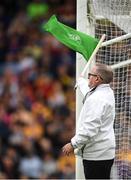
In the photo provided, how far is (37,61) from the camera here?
15.5 metres

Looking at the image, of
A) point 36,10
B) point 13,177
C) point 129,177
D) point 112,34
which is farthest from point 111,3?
point 36,10

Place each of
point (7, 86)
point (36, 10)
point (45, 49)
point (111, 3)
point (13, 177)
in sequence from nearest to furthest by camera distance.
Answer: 1. point (111, 3)
2. point (13, 177)
3. point (7, 86)
4. point (45, 49)
5. point (36, 10)

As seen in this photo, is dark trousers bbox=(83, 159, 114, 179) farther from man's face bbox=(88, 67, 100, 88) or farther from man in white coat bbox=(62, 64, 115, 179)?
man's face bbox=(88, 67, 100, 88)

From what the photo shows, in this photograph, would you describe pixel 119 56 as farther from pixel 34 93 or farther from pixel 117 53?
pixel 34 93

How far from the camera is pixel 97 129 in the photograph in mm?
7348

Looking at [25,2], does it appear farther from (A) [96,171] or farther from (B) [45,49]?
(A) [96,171]

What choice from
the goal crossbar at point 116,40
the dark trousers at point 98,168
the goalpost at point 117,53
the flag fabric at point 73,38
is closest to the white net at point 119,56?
the goalpost at point 117,53

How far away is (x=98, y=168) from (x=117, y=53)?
1.57 meters

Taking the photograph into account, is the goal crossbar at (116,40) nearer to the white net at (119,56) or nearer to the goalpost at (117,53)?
the goalpost at (117,53)

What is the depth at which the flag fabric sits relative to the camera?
8.33m

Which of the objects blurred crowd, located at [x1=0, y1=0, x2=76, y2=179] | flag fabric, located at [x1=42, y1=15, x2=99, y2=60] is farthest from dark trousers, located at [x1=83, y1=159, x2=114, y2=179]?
blurred crowd, located at [x1=0, y1=0, x2=76, y2=179]

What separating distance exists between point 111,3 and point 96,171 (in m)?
1.87

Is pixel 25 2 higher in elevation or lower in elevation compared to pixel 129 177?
higher

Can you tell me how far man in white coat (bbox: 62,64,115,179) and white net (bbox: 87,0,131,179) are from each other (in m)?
1.01
